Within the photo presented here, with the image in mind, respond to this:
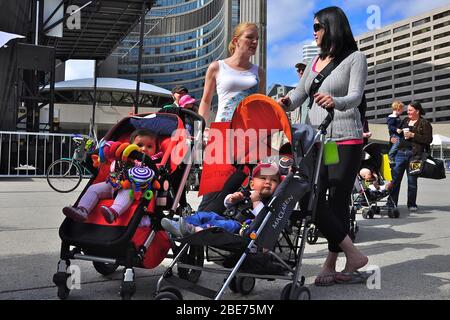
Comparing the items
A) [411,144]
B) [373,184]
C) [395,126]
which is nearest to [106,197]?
[373,184]

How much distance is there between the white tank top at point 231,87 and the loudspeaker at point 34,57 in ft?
37.7

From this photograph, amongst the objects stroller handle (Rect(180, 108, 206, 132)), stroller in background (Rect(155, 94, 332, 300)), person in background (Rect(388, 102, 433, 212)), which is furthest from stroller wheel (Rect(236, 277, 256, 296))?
person in background (Rect(388, 102, 433, 212))

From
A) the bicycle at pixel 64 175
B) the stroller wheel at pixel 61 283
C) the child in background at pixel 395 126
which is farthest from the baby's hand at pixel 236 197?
the bicycle at pixel 64 175

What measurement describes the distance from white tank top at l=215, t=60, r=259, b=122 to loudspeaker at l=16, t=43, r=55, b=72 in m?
11.5

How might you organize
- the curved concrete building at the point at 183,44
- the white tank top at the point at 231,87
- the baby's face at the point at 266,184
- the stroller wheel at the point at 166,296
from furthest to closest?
the curved concrete building at the point at 183,44 → the white tank top at the point at 231,87 → the baby's face at the point at 266,184 → the stroller wheel at the point at 166,296

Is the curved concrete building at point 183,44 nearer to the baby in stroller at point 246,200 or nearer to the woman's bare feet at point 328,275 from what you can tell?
the woman's bare feet at point 328,275

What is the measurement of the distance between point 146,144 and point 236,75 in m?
0.93

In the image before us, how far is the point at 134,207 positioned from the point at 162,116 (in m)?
0.84

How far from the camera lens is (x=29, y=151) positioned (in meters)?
12.7

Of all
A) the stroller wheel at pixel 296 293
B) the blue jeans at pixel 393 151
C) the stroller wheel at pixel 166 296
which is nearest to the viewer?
the stroller wheel at pixel 166 296

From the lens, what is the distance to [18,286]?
2938mm

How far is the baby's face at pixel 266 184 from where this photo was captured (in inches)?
110

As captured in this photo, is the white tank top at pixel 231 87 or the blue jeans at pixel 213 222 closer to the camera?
the blue jeans at pixel 213 222

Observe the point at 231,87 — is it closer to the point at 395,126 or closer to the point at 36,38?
the point at 395,126
